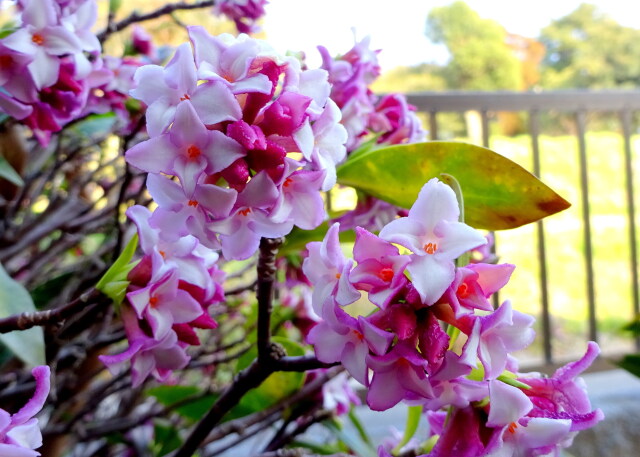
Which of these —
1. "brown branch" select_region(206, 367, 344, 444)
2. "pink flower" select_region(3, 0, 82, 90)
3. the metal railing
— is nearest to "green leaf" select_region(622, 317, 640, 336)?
"brown branch" select_region(206, 367, 344, 444)

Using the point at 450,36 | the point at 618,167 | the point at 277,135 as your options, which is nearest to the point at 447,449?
the point at 277,135

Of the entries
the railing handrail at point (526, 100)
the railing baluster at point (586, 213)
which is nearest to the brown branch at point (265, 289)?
the railing handrail at point (526, 100)

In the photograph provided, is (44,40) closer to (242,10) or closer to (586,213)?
(242,10)

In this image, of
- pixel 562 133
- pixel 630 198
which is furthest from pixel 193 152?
pixel 562 133

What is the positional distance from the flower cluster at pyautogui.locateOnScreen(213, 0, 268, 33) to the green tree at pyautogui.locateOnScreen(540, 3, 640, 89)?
7.76m

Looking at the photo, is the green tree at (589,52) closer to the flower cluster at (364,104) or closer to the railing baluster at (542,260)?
the railing baluster at (542,260)

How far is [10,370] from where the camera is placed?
1.59 feet

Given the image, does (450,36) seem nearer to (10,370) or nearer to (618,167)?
(618,167)

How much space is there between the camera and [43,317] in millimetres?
260

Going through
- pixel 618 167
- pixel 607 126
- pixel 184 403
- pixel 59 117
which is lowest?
pixel 607 126

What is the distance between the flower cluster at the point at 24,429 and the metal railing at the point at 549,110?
1.43m

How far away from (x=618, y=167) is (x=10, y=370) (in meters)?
4.57

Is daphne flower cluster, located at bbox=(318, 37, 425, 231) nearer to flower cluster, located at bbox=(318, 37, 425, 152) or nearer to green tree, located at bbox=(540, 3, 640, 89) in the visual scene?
flower cluster, located at bbox=(318, 37, 425, 152)

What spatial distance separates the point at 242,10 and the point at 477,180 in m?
0.32
